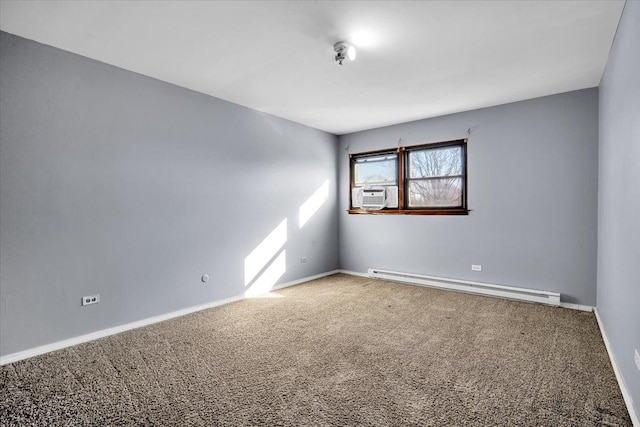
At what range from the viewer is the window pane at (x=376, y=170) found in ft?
17.5

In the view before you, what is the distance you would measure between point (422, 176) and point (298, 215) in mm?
2013

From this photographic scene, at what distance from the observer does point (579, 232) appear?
12.3 ft

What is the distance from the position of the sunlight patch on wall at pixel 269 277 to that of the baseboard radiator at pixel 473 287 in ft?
5.00

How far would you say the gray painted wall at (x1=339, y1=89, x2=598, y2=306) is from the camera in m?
3.72

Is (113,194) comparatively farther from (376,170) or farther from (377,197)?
(376,170)

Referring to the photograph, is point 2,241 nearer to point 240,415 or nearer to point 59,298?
point 59,298

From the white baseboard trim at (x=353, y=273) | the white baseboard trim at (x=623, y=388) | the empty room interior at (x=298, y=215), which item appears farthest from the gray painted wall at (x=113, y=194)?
the white baseboard trim at (x=623, y=388)

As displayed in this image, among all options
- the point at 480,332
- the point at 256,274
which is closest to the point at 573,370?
the point at 480,332

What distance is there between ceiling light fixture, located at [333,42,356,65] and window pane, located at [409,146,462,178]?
259 centimetres

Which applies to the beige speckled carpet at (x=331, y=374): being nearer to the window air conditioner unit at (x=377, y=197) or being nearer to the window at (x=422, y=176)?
the window at (x=422, y=176)

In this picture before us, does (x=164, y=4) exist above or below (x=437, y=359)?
above

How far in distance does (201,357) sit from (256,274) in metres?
1.89

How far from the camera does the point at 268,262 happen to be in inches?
183

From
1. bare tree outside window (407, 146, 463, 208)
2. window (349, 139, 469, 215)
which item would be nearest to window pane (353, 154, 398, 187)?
window (349, 139, 469, 215)
